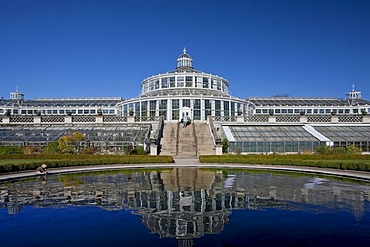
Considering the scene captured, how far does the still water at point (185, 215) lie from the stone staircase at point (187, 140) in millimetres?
22042

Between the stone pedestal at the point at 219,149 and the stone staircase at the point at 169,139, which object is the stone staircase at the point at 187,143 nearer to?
the stone staircase at the point at 169,139

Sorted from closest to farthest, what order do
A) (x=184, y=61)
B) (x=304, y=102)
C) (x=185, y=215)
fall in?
(x=185, y=215)
(x=184, y=61)
(x=304, y=102)

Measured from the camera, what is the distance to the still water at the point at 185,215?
941 centimetres

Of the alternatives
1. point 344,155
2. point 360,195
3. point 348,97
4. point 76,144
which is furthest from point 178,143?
point 348,97

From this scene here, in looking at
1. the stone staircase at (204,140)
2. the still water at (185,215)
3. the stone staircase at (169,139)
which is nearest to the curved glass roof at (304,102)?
the stone staircase at (204,140)

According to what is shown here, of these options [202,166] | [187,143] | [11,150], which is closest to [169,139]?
[187,143]

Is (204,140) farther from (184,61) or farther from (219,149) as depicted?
(184,61)

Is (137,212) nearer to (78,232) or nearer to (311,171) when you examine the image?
(78,232)

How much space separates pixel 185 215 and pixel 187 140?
32661 mm

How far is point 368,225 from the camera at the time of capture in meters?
10.7

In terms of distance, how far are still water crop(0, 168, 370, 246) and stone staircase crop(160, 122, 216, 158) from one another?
22.0 meters

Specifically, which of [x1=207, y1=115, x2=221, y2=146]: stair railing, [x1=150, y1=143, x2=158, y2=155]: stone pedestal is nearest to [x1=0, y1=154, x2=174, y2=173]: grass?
[x1=150, y1=143, x2=158, y2=155]: stone pedestal

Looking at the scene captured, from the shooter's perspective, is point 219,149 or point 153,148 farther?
point 153,148

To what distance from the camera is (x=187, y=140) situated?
4441cm
